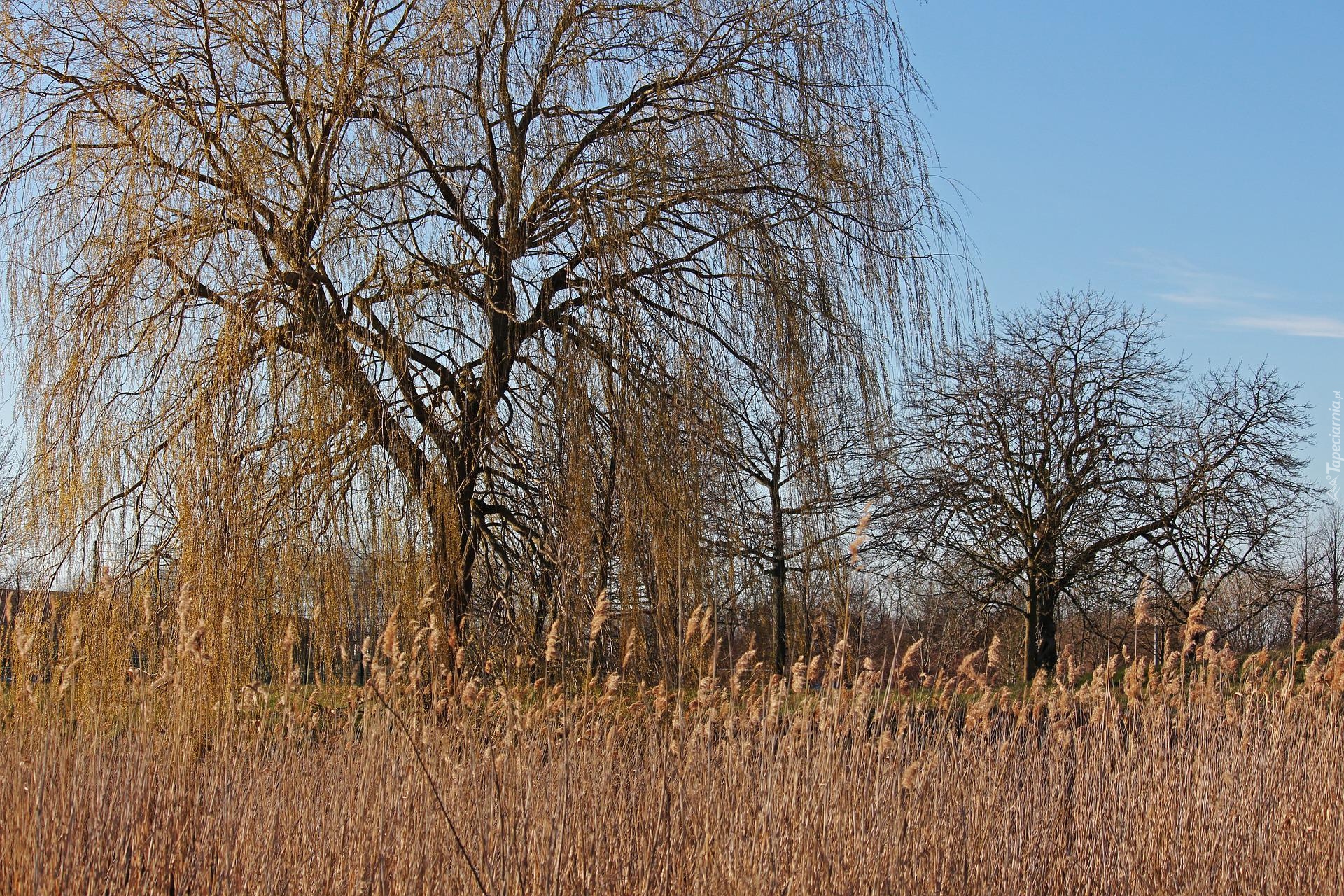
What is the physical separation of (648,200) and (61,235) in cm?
294

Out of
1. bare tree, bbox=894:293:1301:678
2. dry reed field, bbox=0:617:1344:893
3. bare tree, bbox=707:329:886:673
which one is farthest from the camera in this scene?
bare tree, bbox=894:293:1301:678

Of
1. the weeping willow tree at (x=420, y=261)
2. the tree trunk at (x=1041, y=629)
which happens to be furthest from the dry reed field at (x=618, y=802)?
the tree trunk at (x=1041, y=629)

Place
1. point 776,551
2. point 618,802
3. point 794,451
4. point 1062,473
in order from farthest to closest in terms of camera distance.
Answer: point 1062,473 → point 776,551 → point 794,451 → point 618,802

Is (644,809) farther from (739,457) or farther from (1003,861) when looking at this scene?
(739,457)

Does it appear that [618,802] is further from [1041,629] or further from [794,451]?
[1041,629]

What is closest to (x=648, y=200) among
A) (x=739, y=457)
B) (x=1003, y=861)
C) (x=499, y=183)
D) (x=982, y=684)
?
(x=499, y=183)

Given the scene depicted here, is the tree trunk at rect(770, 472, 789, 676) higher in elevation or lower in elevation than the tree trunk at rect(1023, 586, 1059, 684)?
higher

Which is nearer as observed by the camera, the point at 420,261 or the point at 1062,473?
the point at 420,261

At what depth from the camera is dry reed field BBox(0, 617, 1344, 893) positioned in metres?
2.94

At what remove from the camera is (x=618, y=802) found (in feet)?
10.8

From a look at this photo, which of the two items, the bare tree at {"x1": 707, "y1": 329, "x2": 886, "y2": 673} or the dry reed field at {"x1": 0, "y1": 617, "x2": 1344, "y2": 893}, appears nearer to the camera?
the dry reed field at {"x1": 0, "y1": 617, "x2": 1344, "y2": 893}

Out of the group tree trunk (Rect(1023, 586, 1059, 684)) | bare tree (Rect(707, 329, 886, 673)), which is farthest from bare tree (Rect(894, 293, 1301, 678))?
bare tree (Rect(707, 329, 886, 673))

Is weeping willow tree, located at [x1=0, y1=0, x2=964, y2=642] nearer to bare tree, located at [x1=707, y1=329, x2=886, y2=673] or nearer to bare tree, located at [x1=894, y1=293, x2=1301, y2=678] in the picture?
bare tree, located at [x1=707, y1=329, x2=886, y2=673]

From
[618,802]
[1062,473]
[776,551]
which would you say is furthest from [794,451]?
[1062,473]
